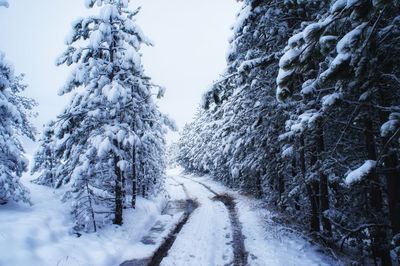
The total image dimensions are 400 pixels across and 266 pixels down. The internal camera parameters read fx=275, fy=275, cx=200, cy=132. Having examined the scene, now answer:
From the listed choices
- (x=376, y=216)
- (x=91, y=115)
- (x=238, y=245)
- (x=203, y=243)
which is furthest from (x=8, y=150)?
(x=376, y=216)

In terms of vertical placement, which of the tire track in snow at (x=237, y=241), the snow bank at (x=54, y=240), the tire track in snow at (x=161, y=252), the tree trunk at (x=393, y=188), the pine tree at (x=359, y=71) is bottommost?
the tire track in snow at (x=237, y=241)

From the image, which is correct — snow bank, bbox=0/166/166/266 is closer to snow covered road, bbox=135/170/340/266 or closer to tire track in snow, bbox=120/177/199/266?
tire track in snow, bbox=120/177/199/266

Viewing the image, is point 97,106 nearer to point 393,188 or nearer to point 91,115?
point 91,115

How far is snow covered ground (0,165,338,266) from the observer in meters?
7.96

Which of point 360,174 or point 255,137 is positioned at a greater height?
point 255,137

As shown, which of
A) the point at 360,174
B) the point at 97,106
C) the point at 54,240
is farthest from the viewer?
the point at 97,106

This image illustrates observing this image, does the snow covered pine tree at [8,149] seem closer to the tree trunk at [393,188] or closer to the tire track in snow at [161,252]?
the tire track in snow at [161,252]

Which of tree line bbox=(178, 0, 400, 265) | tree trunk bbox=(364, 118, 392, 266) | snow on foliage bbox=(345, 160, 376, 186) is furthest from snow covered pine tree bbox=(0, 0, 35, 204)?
tree trunk bbox=(364, 118, 392, 266)

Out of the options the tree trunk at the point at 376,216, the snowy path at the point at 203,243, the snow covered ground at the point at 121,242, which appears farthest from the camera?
the snowy path at the point at 203,243

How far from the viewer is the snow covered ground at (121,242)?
796 centimetres

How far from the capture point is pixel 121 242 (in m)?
10.7

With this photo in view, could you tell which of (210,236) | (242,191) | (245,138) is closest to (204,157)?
(242,191)

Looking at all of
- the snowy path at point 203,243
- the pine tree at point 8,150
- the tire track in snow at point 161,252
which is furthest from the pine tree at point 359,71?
the pine tree at point 8,150

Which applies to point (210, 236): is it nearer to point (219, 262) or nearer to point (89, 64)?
point (219, 262)
